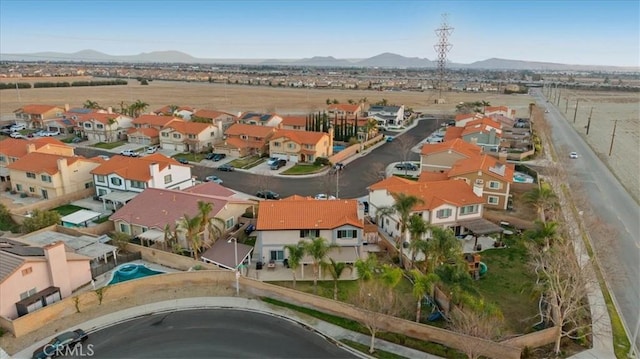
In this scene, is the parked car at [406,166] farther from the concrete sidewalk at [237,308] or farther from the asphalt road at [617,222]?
the concrete sidewalk at [237,308]

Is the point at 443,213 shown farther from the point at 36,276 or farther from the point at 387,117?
the point at 387,117

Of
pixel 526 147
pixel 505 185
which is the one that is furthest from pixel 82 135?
pixel 526 147

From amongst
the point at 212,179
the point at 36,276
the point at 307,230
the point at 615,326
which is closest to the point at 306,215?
the point at 307,230

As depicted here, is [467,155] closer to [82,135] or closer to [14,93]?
[82,135]

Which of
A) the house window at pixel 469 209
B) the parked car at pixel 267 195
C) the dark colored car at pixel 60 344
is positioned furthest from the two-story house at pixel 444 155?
the dark colored car at pixel 60 344

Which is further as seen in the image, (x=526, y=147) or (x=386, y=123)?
(x=386, y=123)
